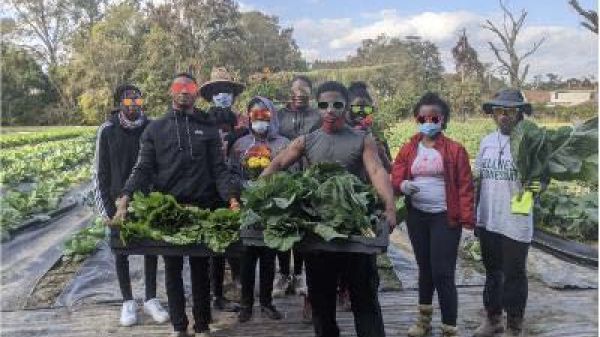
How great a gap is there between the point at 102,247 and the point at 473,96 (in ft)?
75.5

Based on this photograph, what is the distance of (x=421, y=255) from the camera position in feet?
14.4

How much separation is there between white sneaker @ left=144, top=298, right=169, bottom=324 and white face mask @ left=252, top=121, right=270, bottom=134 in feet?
4.98

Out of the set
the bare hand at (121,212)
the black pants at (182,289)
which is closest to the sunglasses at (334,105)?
the black pants at (182,289)

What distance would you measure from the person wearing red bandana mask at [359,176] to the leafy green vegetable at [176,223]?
448mm

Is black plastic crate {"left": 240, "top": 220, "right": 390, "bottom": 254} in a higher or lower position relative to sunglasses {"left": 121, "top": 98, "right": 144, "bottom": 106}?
lower

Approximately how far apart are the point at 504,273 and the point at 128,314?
2694 mm

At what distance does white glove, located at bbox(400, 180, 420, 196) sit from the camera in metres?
4.27

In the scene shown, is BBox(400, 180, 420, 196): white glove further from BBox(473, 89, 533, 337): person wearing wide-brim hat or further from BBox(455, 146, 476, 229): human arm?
BBox(473, 89, 533, 337): person wearing wide-brim hat

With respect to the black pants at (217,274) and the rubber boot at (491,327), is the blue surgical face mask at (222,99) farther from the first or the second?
the rubber boot at (491,327)

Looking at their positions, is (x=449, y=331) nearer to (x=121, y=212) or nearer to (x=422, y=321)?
(x=422, y=321)

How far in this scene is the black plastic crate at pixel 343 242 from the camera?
3439 mm

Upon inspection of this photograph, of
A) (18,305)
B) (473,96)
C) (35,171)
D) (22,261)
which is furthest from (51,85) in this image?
(18,305)

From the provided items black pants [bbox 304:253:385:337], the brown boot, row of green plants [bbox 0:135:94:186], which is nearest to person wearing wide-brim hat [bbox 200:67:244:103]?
black pants [bbox 304:253:385:337]

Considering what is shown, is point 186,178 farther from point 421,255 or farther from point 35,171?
point 35,171
